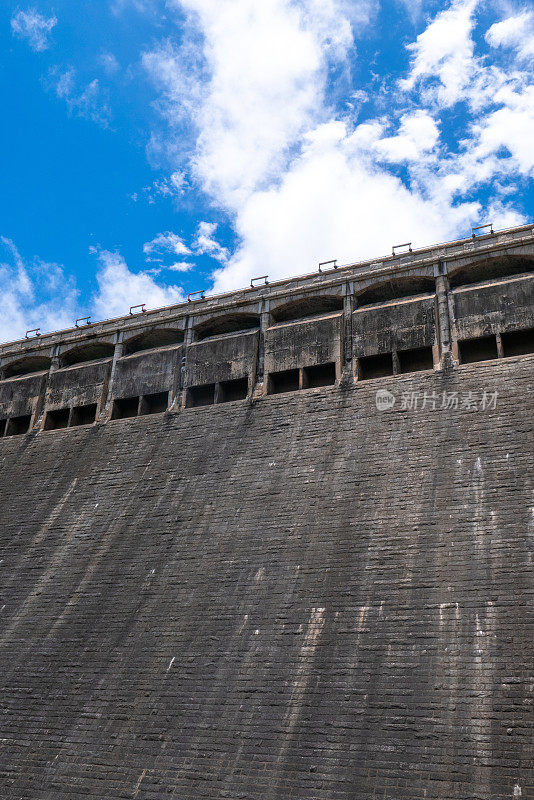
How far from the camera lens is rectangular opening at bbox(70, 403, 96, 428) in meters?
24.0

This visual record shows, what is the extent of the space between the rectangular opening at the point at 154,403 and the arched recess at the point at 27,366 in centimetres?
550

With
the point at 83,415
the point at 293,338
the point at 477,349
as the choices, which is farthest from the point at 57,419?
the point at 477,349

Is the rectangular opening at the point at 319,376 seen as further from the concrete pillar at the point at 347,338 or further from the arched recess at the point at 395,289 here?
the arched recess at the point at 395,289

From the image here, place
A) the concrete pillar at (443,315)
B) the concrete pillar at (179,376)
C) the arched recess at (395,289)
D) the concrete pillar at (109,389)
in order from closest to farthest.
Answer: the concrete pillar at (443,315), the arched recess at (395,289), the concrete pillar at (179,376), the concrete pillar at (109,389)

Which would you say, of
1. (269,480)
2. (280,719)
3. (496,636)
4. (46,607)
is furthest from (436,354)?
(46,607)

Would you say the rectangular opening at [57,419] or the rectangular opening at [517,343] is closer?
the rectangular opening at [517,343]

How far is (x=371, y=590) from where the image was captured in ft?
43.5

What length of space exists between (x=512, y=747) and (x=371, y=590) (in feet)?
12.6

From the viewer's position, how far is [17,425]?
25500mm

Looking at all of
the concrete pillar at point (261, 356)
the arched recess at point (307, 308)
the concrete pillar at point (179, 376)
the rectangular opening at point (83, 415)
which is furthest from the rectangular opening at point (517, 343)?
the rectangular opening at point (83, 415)

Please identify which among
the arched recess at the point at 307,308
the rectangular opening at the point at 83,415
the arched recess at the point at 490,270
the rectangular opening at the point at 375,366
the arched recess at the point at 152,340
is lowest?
the rectangular opening at the point at 375,366

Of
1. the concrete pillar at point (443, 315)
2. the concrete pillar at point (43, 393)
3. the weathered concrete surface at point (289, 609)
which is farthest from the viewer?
the concrete pillar at point (43, 393)

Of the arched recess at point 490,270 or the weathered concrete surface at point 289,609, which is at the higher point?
the arched recess at point 490,270

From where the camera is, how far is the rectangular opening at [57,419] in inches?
964
